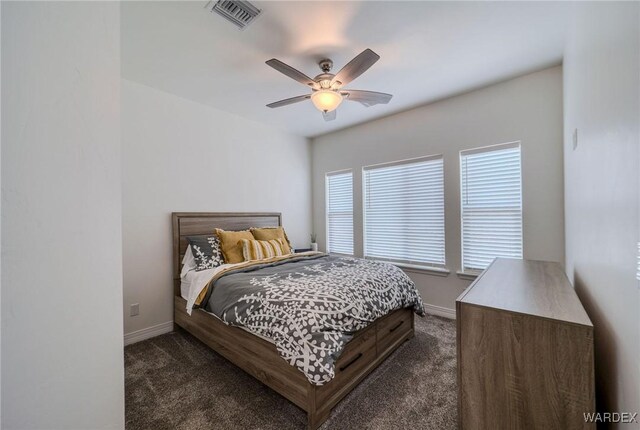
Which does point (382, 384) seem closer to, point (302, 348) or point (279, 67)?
point (302, 348)

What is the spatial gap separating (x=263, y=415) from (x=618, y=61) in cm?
240

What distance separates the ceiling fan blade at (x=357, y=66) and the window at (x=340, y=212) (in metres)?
2.16

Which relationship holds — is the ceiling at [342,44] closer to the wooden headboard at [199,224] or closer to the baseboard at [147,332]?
the wooden headboard at [199,224]

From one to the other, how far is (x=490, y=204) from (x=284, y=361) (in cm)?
270

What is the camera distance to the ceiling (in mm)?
1780

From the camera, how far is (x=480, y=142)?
9.61 feet

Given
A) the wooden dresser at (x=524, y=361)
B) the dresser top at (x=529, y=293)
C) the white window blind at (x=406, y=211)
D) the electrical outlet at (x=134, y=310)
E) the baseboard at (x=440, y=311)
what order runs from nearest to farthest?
the wooden dresser at (x=524, y=361) → the dresser top at (x=529, y=293) → the electrical outlet at (x=134, y=310) → the baseboard at (x=440, y=311) → the white window blind at (x=406, y=211)

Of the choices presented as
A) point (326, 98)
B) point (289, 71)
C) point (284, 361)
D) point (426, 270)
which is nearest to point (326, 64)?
point (326, 98)

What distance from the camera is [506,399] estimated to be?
107 centimetres

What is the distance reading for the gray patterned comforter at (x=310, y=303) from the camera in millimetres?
1535

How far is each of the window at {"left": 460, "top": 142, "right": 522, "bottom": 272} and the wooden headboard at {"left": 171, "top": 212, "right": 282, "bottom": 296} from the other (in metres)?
2.76

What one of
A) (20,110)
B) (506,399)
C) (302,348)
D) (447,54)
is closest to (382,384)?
(302,348)

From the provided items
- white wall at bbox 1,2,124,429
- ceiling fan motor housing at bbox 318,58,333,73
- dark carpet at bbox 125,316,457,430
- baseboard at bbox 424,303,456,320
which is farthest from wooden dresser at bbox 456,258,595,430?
ceiling fan motor housing at bbox 318,58,333,73

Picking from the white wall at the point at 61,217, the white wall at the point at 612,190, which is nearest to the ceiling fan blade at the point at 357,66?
the white wall at the point at 612,190
